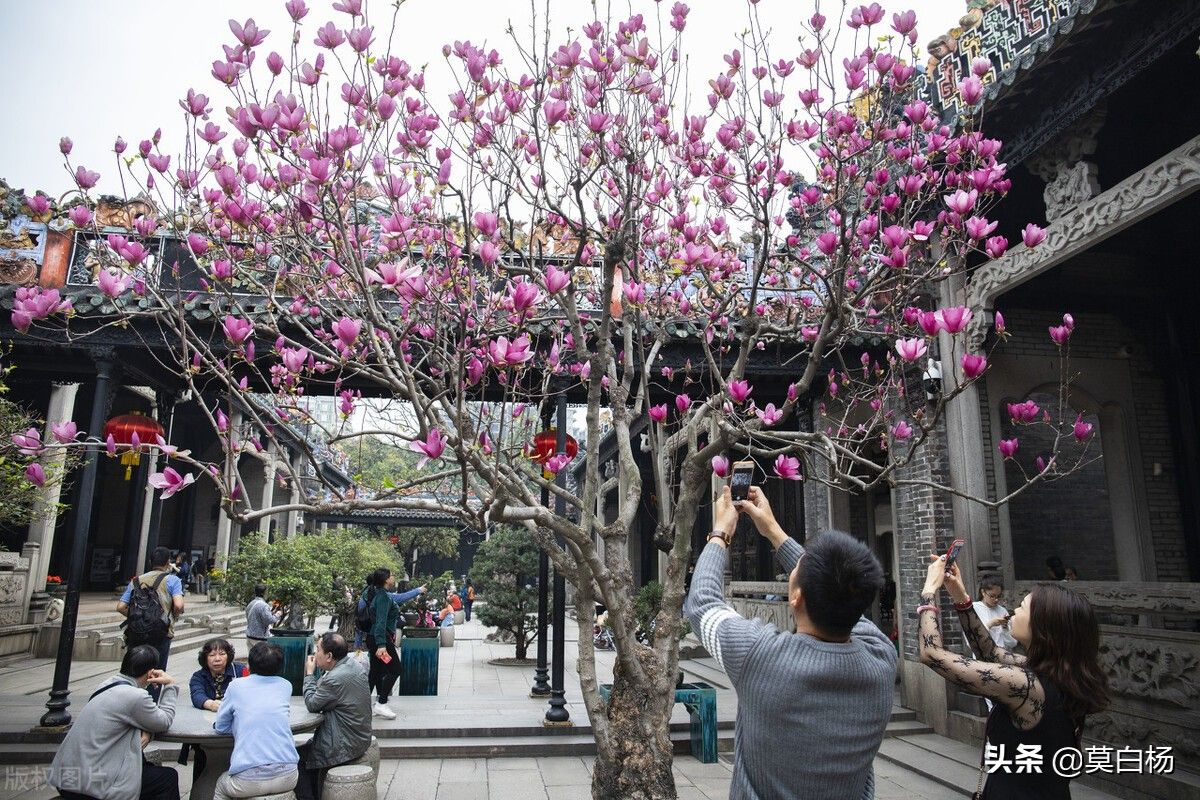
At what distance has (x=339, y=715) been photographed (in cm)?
470

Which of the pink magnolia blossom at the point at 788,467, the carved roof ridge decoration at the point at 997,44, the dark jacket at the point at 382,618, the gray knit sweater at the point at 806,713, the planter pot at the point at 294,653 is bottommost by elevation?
the planter pot at the point at 294,653

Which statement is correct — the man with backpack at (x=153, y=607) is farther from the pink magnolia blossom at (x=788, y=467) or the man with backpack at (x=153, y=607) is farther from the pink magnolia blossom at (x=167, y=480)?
the pink magnolia blossom at (x=788, y=467)

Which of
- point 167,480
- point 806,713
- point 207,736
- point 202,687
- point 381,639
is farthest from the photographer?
point 381,639

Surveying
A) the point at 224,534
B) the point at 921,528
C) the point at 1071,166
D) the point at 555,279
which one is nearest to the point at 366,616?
the point at 555,279

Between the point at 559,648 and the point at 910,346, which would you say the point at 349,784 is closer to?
the point at 559,648

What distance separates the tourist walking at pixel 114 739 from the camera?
3436 mm

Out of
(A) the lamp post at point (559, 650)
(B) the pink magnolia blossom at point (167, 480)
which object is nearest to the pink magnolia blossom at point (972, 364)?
(B) the pink magnolia blossom at point (167, 480)

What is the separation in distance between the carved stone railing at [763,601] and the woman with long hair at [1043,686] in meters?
7.13

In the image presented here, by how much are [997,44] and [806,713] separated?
7084 millimetres

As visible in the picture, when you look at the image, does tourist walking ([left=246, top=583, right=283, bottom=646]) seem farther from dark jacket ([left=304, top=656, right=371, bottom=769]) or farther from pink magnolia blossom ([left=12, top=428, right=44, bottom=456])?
pink magnolia blossom ([left=12, top=428, right=44, bottom=456])

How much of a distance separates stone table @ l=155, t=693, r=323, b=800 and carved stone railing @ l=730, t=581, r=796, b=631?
596 centimetres

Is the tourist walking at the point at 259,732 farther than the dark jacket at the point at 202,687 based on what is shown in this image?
No

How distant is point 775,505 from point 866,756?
11354mm

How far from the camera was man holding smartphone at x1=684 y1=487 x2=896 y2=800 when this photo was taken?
1642 mm
